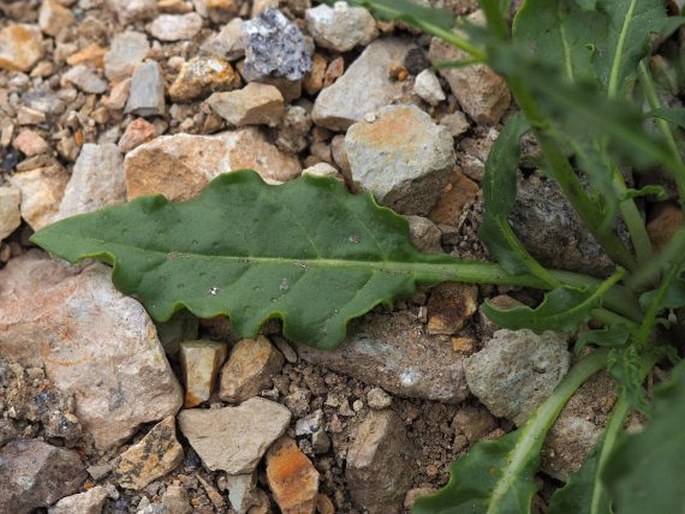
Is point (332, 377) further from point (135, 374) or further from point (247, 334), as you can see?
point (135, 374)

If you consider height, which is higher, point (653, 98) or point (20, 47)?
point (653, 98)

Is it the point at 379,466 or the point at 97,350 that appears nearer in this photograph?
the point at 379,466

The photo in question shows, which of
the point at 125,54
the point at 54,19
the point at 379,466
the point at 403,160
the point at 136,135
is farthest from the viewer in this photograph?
the point at 54,19

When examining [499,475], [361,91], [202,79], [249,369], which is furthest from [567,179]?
[202,79]

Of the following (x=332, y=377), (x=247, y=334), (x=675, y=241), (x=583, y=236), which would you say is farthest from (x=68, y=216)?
(x=675, y=241)

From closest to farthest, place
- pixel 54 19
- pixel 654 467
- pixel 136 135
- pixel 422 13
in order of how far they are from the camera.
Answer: pixel 654 467, pixel 422 13, pixel 136 135, pixel 54 19

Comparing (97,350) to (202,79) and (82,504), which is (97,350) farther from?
(202,79)

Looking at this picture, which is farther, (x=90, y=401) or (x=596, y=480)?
(x=90, y=401)
